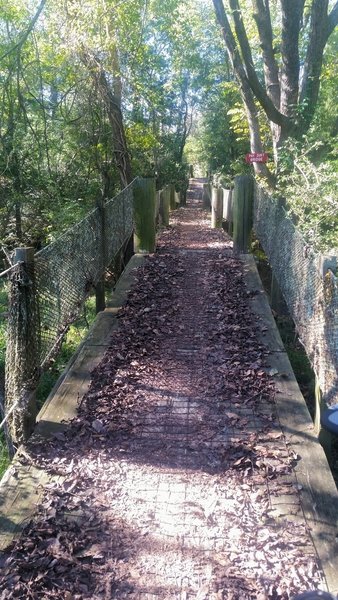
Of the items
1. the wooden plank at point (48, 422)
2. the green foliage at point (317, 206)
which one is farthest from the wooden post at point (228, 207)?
the wooden plank at point (48, 422)

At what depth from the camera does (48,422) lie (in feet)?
13.1

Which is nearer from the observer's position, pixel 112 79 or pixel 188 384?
pixel 188 384

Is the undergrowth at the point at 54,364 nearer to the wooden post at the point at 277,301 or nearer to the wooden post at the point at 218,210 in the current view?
Result: the wooden post at the point at 277,301

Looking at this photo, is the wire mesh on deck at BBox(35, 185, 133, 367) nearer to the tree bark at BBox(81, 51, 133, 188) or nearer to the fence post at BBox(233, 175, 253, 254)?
the fence post at BBox(233, 175, 253, 254)

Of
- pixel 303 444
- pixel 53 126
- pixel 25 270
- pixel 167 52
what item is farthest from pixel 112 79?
pixel 167 52

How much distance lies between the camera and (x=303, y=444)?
3.68 m

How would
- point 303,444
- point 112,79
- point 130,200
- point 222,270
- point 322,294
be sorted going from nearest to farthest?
point 303,444 → point 322,294 → point 222,270 → point 130,200 → point 112,79

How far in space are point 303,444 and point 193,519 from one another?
1129mm

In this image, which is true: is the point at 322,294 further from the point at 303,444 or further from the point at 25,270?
the point at 25,270

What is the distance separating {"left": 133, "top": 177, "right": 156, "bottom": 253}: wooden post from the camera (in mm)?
9500

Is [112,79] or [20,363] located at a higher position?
[112,79]

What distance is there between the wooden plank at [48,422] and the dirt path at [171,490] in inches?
3.5

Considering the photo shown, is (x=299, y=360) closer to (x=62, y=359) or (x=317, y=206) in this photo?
(x=317, y=206)

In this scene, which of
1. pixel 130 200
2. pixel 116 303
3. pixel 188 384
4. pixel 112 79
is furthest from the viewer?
pixel 112 79
